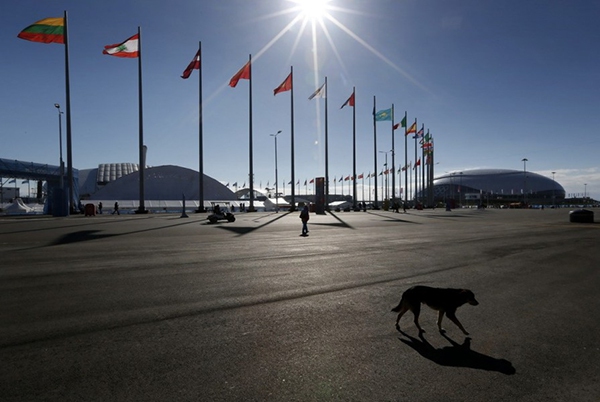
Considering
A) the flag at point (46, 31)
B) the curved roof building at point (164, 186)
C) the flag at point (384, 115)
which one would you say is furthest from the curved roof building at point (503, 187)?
the flag at point (46, 31)

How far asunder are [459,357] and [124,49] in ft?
127

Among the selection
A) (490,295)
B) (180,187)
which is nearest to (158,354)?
(490,295)

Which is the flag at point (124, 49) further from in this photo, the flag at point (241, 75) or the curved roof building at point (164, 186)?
the curved roof building at point (164, 186)

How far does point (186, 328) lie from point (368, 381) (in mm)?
2602

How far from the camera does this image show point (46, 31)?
32.4 m

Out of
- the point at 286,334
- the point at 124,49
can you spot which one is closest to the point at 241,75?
the point at 124,49

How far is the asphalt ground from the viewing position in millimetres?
3604

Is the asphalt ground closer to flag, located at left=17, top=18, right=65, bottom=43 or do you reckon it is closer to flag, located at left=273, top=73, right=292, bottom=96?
flag, located at left=17, top=18, right=65, bottom=43

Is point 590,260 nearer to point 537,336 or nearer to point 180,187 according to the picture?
point 537,336

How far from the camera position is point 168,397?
3393 millimetres

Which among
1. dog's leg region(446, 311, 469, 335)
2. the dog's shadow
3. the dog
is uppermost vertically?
the dog

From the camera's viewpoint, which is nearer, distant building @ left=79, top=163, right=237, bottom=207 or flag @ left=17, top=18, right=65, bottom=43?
flag @ left=17, top=18, right=65, bottom=43

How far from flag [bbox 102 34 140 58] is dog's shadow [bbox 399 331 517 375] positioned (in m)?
37.5

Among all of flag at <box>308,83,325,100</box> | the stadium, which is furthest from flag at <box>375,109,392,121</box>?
the stadium
